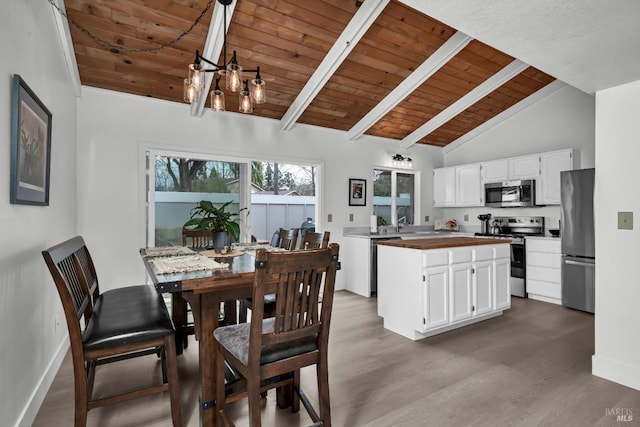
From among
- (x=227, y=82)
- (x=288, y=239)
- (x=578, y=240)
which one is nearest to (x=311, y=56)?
(x=227, y=82)

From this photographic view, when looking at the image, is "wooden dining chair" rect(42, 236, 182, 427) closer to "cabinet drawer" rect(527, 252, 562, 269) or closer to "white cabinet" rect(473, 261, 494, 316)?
"white cabinet" rect(473, 261, 494, 316)

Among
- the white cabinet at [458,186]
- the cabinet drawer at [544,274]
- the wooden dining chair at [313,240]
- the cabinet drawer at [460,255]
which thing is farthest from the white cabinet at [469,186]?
the wooden dining chair at [313,240]

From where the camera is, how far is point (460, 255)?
3197mm

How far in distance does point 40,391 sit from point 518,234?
549 cm

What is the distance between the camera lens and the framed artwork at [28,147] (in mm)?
1596

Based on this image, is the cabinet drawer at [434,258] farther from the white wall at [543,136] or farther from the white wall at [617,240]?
the white wall at [543,136]

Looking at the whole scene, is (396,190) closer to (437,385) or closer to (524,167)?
(524,167)

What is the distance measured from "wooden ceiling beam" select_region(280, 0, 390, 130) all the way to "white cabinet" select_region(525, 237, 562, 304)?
3497mm

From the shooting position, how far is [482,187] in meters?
5.36

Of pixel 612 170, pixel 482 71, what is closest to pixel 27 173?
pixel 612 170

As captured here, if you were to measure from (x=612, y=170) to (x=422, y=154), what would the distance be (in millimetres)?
3739

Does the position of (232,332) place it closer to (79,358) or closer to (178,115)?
(79,358)

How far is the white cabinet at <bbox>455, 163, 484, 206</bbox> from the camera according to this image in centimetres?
541

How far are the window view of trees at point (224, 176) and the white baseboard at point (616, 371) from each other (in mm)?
3647
